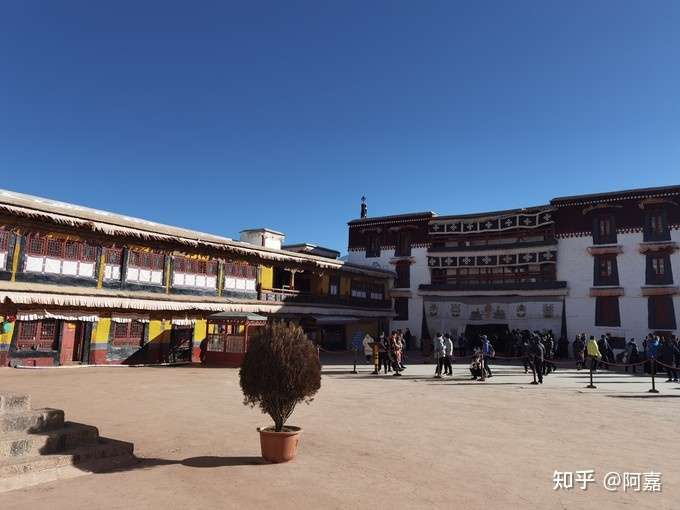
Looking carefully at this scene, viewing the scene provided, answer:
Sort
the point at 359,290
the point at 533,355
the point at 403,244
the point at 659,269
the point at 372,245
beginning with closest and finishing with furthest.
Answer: the point at 533,355
the point at 659,269
the point at 359,290
the point at 403,244
the point at 372,245

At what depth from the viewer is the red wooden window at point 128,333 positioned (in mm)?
21406

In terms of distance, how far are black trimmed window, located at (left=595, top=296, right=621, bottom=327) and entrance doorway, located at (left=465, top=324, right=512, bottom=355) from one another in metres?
6.02

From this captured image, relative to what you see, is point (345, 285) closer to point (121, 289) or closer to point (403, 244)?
point (403, 244)

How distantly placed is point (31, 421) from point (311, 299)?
1031 inches

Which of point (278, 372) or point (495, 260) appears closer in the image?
point (278, 372)

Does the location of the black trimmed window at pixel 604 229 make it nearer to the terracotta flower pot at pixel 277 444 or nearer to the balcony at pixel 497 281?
the balcony at pixel 497 281

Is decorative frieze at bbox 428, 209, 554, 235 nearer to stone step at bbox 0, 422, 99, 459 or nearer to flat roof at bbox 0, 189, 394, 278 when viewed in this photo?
flat roof at bbox 0, 189, 394, 278

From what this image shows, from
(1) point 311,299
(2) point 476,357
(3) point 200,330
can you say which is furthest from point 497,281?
(3) point 200,330

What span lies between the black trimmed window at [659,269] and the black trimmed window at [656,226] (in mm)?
1127

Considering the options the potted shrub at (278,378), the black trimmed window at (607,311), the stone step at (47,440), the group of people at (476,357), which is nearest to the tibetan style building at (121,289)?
the group of people at (476,357)

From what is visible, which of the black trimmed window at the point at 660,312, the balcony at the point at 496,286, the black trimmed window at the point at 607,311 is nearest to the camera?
the black trimmed window at the point at 660,312

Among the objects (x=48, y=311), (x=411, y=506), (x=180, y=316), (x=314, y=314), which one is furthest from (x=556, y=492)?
(x=314, y=314)

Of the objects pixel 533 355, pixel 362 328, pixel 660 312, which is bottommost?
pixel 533 355

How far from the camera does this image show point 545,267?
119 feet
